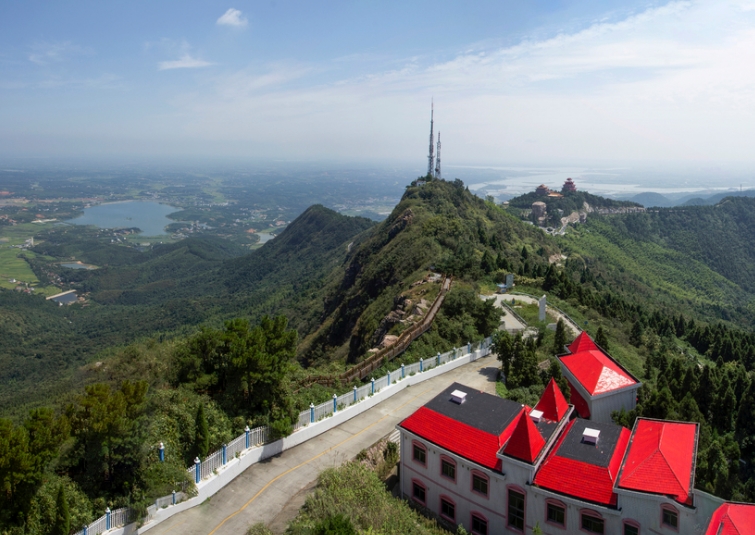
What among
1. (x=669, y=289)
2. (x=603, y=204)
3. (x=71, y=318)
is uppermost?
(x=603, y=204)

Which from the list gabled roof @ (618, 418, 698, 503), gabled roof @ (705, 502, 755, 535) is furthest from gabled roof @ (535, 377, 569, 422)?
gabled roof @ (705, 502, 755, 535)

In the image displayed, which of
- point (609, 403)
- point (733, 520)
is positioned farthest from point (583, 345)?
point (733, 520)

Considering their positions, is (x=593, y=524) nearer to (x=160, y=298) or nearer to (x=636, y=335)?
(x=636, y=335)

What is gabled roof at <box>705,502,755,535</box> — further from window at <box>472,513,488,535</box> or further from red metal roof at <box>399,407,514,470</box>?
window at <box>472,513,488,535</box>

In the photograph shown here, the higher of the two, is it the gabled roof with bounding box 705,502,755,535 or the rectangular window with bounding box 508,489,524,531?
the gabled roof with bounding box 705,502,755,535

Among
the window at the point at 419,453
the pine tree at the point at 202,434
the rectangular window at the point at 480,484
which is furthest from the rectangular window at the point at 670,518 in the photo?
the pine tree at the point at 202,434

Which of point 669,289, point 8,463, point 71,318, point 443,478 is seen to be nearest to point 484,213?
point 669,289

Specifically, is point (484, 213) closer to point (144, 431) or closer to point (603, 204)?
point (603, 204)

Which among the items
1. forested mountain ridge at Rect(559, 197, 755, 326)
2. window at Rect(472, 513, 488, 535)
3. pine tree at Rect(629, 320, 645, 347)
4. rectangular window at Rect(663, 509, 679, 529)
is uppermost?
rectangular window at Rect(663, 509, 679, 529)
